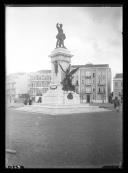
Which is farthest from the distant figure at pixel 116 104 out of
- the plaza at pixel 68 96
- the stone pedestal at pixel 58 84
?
the stone pedestal at pixel 58 84

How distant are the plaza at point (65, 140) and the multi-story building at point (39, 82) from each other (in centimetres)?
37

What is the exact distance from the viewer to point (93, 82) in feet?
10.8

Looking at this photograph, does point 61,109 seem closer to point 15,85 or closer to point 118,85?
point 15,85

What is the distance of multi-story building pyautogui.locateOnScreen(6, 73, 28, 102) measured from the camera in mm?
3137

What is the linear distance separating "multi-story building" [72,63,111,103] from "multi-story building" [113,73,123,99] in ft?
0.28

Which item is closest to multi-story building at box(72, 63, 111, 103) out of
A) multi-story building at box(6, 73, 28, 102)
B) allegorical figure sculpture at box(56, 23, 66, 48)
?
allegorical figure sculpture at box(56, 23, 66, 48)

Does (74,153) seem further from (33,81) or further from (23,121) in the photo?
(33,81)

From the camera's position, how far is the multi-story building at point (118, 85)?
3.10 m

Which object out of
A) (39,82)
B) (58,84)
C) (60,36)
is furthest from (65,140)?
(60,36)

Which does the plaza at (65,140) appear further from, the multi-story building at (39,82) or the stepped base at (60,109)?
the multi-story building at (39,82)

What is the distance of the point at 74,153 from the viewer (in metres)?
3.11

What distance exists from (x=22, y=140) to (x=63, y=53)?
140 centimetres
